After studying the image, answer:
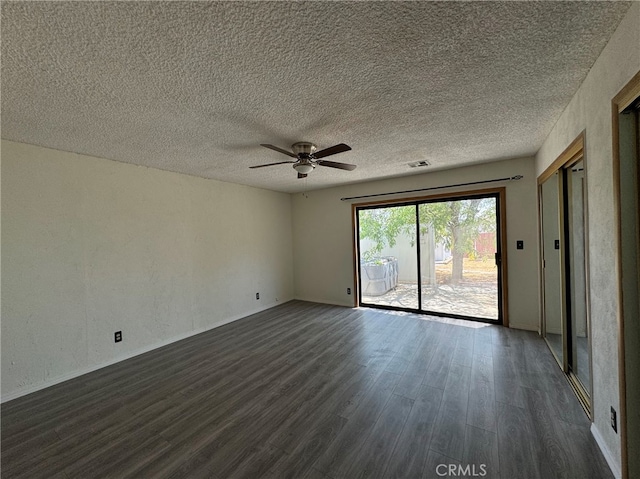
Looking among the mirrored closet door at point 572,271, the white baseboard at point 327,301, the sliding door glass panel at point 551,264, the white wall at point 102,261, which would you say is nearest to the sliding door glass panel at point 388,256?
the white baseboard at point 327,301

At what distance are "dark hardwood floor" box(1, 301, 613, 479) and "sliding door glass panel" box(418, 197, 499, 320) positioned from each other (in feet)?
2.87

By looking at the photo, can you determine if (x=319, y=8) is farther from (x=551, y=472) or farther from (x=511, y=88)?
(x=551, y=472)

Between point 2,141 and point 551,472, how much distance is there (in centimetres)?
490

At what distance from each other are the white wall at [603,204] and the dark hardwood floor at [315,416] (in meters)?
0.39

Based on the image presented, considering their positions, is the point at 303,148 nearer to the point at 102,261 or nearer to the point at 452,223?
the point at 102,261

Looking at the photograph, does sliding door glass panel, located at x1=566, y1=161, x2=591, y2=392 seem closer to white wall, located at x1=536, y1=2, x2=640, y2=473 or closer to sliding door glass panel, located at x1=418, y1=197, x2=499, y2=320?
white wall, located at x1=536, y1=2, x2=640, y2=473

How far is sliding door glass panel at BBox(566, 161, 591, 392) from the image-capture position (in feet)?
7.75

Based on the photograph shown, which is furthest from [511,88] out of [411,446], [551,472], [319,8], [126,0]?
[411,446]

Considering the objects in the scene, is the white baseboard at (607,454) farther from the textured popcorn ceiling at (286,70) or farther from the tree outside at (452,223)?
the tree outside at (452,223)

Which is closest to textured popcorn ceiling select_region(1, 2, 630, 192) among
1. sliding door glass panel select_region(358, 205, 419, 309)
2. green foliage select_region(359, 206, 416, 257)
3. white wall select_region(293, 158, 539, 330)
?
white wall select_region(293, 158, 539, 330)

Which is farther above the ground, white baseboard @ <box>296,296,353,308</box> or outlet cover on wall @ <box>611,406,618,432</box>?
outlet cover on wall @ <box>611,406,618,432</box>

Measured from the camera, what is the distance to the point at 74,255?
2799mm

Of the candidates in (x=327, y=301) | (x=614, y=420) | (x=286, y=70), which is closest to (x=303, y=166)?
(x=286, y=70)
